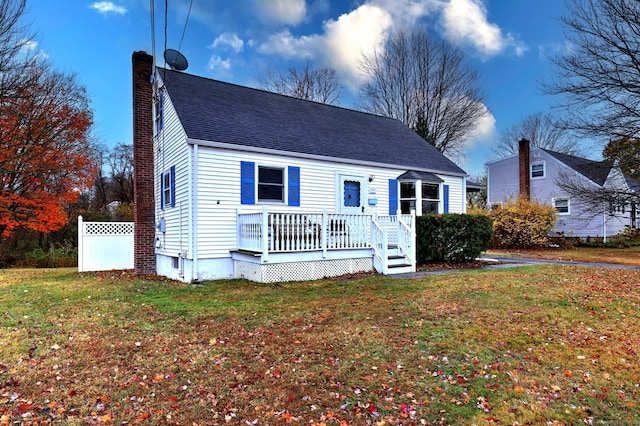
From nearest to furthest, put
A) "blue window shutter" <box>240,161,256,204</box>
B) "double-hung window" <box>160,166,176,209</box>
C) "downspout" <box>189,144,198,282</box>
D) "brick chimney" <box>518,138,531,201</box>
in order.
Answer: "downspout" <box>189,144,198,282</box>, "blue window shutter" <box>240,161,256,204</box>, "double-hung window" <box>160,166,176,209</box>, "brick chimney" <box>518,138,531,201</box>

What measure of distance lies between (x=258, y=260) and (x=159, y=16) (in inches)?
246

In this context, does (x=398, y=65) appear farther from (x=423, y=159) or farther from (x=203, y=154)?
(x=203, y=154)

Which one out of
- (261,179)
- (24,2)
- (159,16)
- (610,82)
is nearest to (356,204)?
(261,179)

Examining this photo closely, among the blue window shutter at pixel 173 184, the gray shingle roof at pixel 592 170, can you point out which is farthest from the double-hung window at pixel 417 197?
the gray shingle roof at pixel 592 170

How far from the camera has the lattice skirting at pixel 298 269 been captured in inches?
345

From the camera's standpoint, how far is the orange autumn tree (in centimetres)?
1545

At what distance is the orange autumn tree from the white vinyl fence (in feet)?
17.7

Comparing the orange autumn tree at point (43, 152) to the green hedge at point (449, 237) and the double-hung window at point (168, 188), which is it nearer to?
the double-hung window at point (168, 188)

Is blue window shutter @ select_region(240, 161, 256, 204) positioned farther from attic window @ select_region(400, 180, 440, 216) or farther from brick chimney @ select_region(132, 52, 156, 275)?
attic window @ select_region(400, 180, 440, 216)

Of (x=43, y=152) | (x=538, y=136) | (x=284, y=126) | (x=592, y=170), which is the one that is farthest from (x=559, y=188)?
(x=43, y=152)

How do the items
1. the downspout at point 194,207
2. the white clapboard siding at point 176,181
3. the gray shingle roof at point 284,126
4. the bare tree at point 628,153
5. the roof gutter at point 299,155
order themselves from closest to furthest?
1. the downspout at point 194,207
2. the roof gutter at point 299,155
3. the white clapboard siding at point 176,181
4. the gray shingle roof at point 284,126
5. the bare tree at point 628,153

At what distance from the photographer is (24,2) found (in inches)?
500

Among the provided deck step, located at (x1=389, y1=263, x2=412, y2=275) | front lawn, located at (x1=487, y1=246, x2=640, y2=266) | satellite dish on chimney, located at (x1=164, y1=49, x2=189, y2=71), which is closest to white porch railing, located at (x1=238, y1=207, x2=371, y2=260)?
deck step, located at (x1=389, y1=263, x2=412, y2=275)

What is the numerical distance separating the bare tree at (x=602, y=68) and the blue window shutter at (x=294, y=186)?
11.5 meters
